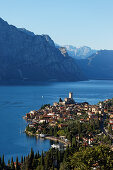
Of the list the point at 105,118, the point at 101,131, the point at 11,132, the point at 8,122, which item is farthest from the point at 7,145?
the point at 105,118

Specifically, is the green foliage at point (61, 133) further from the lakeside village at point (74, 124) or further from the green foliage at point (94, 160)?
the green foliage at point (94, 160)

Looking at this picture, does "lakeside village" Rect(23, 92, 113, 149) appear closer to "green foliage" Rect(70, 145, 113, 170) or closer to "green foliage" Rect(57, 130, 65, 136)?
"green foliage" Rect(57, 130, 65, 136)

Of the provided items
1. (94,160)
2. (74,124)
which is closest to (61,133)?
(74,124)

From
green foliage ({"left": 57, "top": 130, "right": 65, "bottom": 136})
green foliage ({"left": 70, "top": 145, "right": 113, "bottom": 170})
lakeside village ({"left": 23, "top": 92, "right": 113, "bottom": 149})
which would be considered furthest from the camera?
green foliage ({"left": 57, "top": 130, "right": 65, "bottom": 136})

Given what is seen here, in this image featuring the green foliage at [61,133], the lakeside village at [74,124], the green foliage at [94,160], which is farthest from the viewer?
the green foliage at [61,133]

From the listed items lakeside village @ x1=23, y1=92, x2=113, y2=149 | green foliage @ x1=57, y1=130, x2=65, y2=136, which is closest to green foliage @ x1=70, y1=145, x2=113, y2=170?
lakeside village @ x1=23, y1=92, x2=113, y2=149

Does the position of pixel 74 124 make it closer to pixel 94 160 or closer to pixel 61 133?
pixel 61 133

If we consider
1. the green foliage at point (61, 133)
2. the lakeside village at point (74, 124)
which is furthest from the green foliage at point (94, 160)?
the green foliage at point (61, 133)

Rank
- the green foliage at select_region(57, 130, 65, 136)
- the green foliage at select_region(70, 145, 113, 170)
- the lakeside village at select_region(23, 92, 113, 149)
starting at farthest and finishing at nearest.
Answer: the green foliage at select_region(57, 130, 65, 136)
the lakeside village at select_region(23, 92, 113, 149)
the green foliage at select_region(70, 145, 113, 170)

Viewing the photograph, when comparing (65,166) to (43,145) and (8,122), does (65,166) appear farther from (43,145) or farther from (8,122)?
(8,122)
